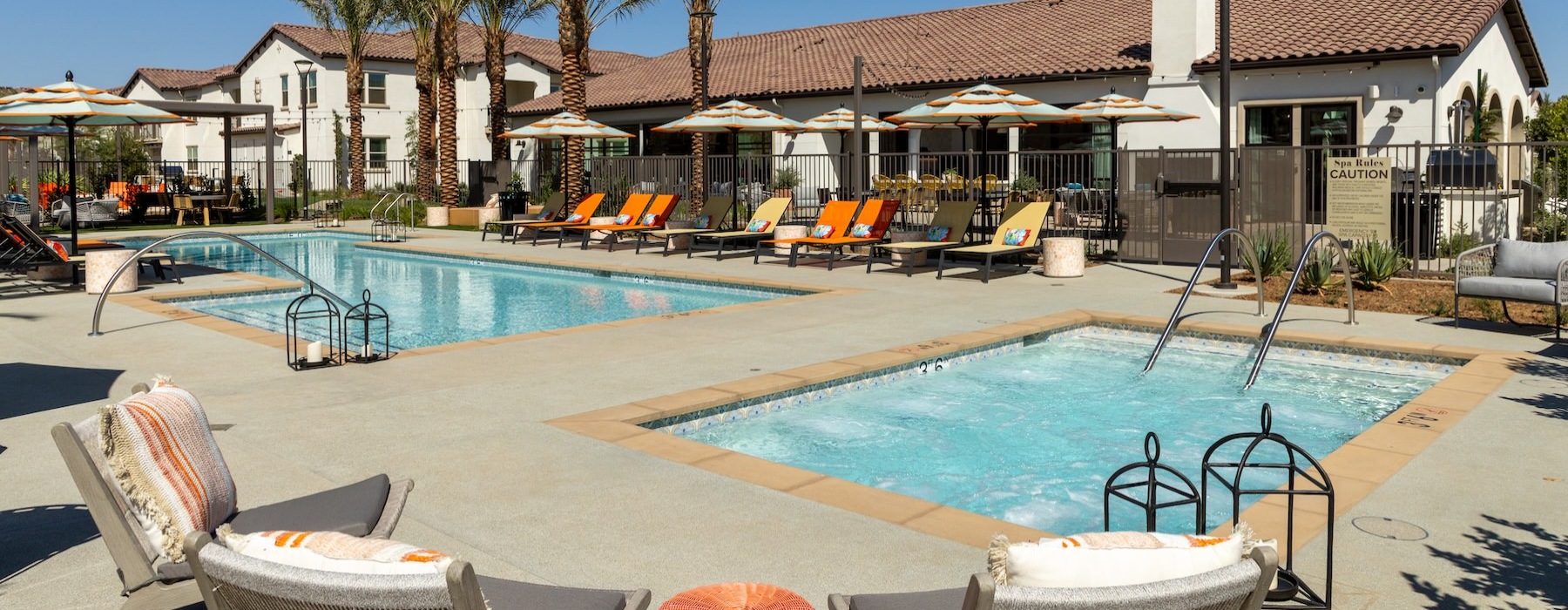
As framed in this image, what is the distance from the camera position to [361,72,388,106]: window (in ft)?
163

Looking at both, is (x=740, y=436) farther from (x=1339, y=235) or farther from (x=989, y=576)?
(x=1339, y=235)

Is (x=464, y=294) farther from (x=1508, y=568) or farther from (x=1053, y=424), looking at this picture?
(x=1508, y=568)

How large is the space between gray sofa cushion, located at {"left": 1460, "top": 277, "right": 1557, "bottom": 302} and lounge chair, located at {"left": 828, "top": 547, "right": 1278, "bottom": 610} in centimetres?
872

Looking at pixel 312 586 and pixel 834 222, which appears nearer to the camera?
pixel 312 586

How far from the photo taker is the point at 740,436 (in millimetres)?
7617

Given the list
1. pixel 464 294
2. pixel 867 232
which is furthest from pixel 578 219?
pixel 867 232

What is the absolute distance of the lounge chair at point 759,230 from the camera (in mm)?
19000

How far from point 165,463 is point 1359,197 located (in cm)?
1472

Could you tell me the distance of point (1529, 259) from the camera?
10.5 metres

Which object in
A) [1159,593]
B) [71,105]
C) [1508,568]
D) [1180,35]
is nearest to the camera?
[1159,593]

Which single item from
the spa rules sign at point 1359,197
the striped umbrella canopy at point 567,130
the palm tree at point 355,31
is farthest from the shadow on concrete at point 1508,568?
the palm tree at point 355,31

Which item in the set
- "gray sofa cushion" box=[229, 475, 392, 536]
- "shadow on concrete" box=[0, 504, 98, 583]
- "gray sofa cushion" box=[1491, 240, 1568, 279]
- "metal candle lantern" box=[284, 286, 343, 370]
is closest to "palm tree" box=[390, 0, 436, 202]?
"metal candle lantern" box=[284, 286, 343, 370]

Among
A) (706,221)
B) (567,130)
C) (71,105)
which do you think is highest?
(567,130)

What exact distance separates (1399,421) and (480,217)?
24.0 m
